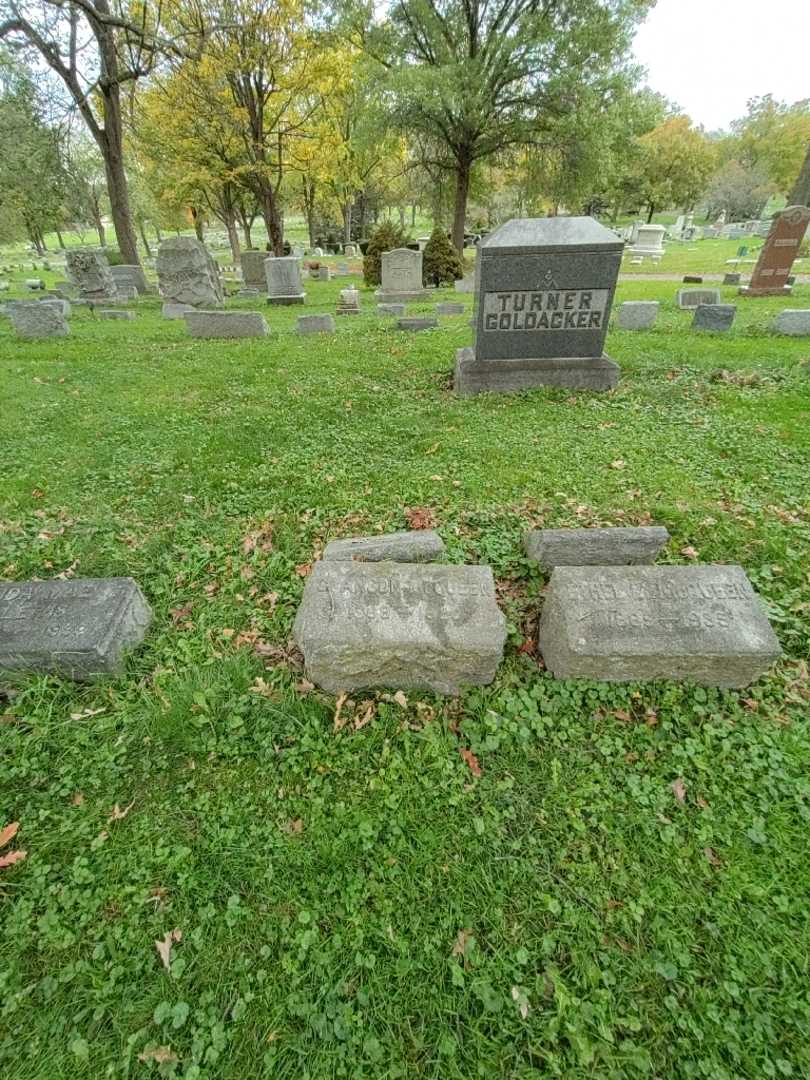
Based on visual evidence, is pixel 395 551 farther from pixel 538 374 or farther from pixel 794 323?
pixel 794 323

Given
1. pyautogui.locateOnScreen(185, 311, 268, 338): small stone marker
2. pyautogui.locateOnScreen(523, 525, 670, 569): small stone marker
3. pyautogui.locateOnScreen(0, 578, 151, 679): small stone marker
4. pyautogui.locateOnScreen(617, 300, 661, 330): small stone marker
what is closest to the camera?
pyautogui.locateOnScreen(0, 578, 151, 679): small stone marker

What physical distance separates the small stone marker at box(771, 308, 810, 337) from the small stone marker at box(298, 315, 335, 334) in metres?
8.94

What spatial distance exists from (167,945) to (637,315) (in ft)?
38.8

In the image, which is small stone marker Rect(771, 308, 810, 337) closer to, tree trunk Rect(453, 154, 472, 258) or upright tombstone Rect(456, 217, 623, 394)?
upright tombstone Rect(456, 217, 623, 394)

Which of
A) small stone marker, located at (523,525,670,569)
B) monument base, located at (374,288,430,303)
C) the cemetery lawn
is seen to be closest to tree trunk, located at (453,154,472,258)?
monument base, located at (374,288,430,303)

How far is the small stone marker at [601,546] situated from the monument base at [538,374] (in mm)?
3910

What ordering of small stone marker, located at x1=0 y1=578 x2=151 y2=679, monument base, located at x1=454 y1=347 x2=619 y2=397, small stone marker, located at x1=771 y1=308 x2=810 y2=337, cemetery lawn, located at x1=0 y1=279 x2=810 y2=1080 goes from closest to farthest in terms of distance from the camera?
cemetery lawn, located at x1=0 y1=279 x2=810 y2=1080 → small stone marker, located at x1=0 y1=578 x2=151 y2=679 → monument base, located at x1=454 y1=347 x2=619 y2=397 → small stone marker, located at x1=771 y1=308 x2=810 y2=337

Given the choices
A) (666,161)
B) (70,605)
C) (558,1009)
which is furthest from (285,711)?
(666,161)

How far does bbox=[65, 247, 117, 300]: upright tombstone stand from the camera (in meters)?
14.3

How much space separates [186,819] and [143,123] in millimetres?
26533

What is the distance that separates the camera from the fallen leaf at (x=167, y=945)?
1.87m

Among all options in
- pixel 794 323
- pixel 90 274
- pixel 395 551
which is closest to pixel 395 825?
pixel 395 551

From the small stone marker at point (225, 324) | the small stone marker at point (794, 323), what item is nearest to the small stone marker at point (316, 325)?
the small stone marker at point (225, 324)

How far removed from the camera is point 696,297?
40.5 ft
